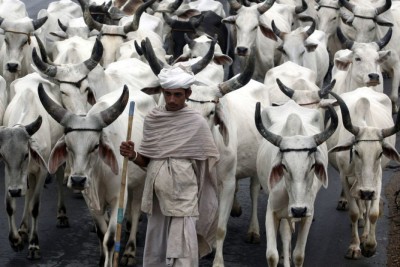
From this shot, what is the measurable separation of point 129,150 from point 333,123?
94.4 inches

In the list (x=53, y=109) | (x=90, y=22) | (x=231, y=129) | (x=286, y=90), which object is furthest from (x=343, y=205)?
(x=53, y=109)

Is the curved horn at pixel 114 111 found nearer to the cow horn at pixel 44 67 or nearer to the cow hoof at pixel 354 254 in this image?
the cow horn at pixel 44 67

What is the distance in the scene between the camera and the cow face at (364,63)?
16047mm

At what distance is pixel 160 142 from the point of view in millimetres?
10211

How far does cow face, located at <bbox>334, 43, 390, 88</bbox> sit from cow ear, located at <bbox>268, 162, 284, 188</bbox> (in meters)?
4.80

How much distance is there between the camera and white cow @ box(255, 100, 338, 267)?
11258mm

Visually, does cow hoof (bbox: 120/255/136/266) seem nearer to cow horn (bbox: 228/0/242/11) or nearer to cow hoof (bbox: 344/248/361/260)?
cow hoof (bbox: 344/248/361/260)

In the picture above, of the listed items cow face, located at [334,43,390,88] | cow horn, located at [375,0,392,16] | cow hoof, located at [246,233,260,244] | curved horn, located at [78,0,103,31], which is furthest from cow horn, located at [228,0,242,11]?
cow hoof, located at [246,233,260,244]

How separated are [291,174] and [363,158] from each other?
1.62m

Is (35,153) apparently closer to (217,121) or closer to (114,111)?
(114,111)

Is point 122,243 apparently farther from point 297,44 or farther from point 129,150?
point 297,44

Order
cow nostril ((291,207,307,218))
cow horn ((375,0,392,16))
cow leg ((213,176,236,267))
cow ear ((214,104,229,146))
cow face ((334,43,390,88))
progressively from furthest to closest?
cow horn ((375,0,392,16)) < cow face ((334,43,390,88)) < cow leg ((213,176,236,267)) < cow ear ((214,104,229,146)) < cow nostril ((291,207,307,218))

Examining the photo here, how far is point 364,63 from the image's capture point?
1617 centimetres

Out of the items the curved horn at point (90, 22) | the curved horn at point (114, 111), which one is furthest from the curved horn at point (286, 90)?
the curved horn at point (90, 22)
